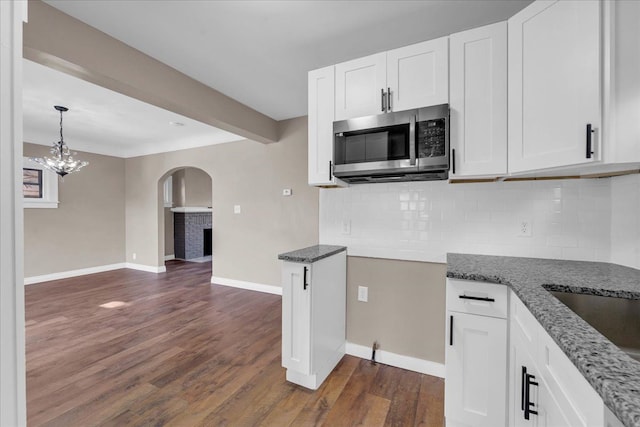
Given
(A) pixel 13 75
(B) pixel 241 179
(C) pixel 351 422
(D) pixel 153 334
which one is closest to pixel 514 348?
(C) pixel 351 422

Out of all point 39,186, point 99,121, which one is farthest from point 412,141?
point 39,186

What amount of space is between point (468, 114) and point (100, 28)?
8.31 ft

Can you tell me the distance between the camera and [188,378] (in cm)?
210

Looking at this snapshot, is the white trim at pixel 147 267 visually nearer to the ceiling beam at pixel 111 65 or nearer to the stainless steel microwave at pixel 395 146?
the ceiling beam at pixel 111 65

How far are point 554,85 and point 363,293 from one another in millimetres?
1813

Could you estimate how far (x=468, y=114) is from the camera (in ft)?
5.61

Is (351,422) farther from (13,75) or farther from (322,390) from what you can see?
(13,75)

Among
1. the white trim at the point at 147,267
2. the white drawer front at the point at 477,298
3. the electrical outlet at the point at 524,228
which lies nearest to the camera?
the white drawer front at the point at 477,298

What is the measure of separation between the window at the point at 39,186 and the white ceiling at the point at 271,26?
416 cm

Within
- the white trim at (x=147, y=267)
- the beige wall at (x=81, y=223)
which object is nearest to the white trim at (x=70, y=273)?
the beige wall at (x=81, y=223)

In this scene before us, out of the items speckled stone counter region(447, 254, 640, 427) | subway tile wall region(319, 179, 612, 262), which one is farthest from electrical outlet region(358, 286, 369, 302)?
speckled stone counter region(447, 254, 640, 427)

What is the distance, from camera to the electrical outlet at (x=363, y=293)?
237cm

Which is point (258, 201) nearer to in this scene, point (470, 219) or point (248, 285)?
point (248, 285)

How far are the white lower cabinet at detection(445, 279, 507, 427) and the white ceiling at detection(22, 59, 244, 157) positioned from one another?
3.80 meters
